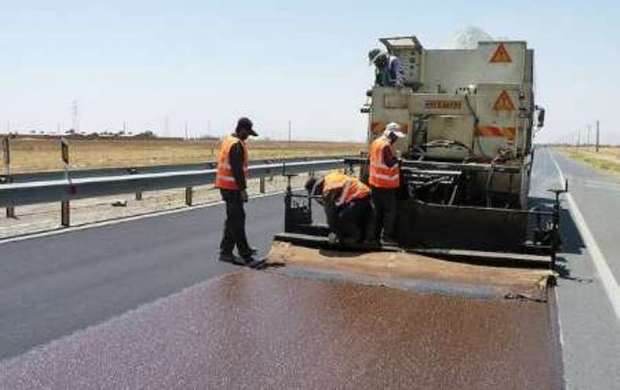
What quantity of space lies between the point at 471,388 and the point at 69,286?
4.06m

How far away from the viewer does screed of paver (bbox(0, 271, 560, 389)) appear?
4684 mm

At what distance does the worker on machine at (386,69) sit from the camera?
1122 cm

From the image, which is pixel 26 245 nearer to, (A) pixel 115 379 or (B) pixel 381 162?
(B) pixel 381 162

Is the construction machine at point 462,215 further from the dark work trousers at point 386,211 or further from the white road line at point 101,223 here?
the white road line at point 101,223

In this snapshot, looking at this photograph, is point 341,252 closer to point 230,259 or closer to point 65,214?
point 230,259

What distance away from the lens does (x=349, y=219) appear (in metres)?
9.05

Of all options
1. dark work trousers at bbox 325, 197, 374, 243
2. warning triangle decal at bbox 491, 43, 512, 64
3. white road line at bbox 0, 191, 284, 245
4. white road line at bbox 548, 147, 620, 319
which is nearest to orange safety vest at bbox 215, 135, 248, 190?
dark work trousers at bbox 325, 197, 374, 243

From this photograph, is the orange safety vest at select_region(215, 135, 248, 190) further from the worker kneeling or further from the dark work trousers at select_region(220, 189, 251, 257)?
the worker kneeling

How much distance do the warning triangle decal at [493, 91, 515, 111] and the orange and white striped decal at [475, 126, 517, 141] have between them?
26cm

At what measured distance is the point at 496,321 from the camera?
6.38 metres

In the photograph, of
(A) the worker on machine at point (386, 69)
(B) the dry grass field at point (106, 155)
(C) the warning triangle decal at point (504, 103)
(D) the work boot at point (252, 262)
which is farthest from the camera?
(B) the dry grass field at point (106, 155)

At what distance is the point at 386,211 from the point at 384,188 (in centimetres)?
27

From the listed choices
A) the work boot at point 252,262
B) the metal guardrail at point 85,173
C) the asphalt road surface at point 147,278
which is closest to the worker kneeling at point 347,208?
the work boot at point 252,262

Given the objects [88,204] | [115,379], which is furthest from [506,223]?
[88,204]
